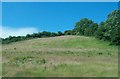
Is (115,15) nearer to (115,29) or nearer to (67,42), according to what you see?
(115,29)

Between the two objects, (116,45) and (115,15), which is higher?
(115,15)

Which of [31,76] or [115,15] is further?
[115,15]

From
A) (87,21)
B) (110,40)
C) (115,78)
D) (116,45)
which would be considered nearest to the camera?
(115,78)

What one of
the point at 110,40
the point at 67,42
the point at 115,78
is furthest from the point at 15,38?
the point at 115,78

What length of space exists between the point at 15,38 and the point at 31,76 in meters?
81.6

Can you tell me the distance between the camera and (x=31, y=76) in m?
23.4

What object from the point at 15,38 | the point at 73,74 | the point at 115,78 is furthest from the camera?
the point at 15,38

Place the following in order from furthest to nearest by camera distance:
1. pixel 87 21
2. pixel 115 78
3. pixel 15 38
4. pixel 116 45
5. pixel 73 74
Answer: pixel 87 21 → pixel 15 38 → pixel 116 45 → pixel 73 74 → pixel 115 78

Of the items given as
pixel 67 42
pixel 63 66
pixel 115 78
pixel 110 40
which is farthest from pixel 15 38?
pixel 115 78

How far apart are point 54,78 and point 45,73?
2612 mm

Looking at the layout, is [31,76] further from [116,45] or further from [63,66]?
[116,45]

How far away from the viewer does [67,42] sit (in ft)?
259

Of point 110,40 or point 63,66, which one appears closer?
point 63,66

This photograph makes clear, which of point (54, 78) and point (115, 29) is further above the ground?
point (115, 29)
